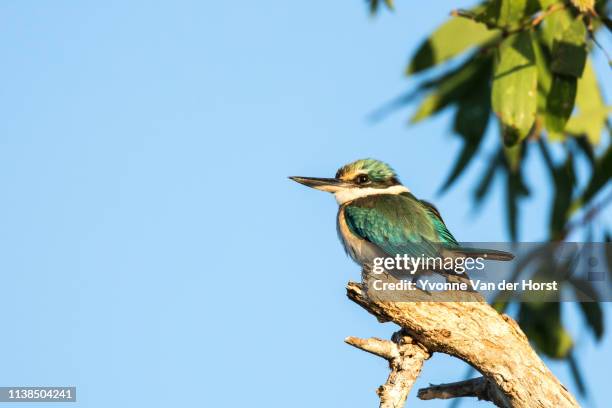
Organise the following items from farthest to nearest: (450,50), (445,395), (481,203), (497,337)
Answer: (481,203)
(450,50)
(445,395)
(497,337)

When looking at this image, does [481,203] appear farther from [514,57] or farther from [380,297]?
[380,297]

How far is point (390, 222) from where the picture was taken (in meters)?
5.33

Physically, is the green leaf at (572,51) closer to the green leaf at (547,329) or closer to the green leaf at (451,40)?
the green leaf at (451,40)

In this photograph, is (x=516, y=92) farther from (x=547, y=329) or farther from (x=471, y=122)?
(x=547, y=329)

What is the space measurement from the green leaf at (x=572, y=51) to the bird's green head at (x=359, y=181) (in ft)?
3.36

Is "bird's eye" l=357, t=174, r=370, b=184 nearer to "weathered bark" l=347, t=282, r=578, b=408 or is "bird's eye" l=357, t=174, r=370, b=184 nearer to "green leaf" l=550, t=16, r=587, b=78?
"green leaf" l=550, t=16, r=587, b=78

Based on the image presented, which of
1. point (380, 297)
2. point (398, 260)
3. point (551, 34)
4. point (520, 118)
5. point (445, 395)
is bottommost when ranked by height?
point (445, 395)

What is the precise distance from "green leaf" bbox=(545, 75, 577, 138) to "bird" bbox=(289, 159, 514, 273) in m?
0.70

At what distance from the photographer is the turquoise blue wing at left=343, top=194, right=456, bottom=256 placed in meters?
5.22

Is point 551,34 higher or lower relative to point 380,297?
higher

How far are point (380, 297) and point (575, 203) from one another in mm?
2887

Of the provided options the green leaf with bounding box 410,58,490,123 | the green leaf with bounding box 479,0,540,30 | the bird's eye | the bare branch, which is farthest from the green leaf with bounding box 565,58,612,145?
the bare branch

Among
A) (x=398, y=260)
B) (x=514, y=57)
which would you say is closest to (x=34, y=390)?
(x=398, y=260)

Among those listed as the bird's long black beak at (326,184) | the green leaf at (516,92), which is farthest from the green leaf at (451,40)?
the green leaf at (516,92)
